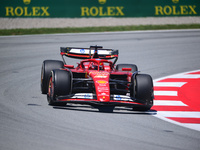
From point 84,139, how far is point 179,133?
5.05ft

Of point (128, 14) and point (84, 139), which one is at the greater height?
point (128, 14)

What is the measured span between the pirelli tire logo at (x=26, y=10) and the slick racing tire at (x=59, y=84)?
15.2 m

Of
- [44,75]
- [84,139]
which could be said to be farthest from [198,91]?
[84,139]

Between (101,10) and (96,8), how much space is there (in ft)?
1.04

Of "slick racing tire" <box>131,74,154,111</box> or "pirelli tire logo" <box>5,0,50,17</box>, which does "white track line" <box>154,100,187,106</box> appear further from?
"pirelli tire logo" <box>5,0,50,17</box>

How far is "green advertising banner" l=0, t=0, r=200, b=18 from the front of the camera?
2273cm

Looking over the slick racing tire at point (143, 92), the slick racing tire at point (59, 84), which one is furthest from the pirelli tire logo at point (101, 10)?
the slick racing tire at point (143, 92)

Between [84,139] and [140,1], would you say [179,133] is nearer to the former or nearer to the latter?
[84,139]

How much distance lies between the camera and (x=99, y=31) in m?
22.3

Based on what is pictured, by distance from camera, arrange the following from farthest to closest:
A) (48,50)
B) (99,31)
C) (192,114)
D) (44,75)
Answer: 1. (99,31)
2. (48,50)
3. (44,75)
4. (192,114)

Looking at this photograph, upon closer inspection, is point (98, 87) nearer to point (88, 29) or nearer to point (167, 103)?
point (167, 103)

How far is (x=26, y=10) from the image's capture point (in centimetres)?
2286

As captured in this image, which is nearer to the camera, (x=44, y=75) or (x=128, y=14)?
(x=44, y=75)

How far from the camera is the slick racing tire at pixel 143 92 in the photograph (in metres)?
8.09
